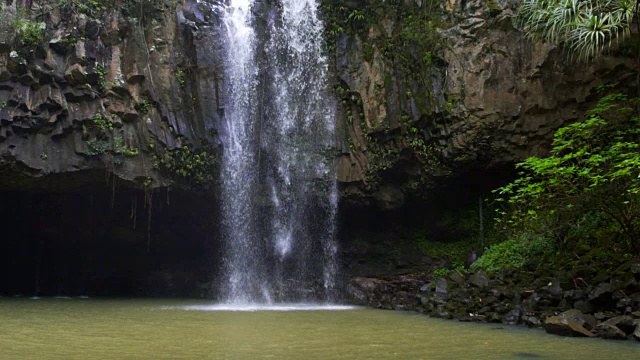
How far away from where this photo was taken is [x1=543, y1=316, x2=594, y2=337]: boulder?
263 inches

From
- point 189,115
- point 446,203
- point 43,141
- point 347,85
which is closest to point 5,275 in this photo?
point 43,141

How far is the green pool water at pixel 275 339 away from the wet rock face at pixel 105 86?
503 centimetres

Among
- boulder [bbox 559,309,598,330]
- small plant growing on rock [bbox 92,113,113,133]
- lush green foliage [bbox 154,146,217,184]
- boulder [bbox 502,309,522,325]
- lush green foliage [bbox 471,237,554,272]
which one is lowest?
boulder [bbox 502,309,522,325]

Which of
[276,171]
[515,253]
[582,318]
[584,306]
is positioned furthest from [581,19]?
[276,171]

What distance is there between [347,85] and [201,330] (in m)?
9.20

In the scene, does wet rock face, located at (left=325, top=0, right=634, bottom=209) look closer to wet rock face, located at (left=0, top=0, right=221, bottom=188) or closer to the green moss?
the green moss

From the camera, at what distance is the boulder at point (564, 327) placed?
6668mm

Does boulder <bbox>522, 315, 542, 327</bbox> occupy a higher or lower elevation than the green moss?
lower

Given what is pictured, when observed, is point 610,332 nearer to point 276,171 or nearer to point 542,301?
point 542,301

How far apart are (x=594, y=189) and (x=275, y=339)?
19.0 ft

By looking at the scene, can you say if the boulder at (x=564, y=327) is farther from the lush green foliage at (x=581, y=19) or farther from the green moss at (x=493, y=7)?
the green moss at (x=493, y=7)

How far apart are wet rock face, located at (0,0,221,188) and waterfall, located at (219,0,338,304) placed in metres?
0.81

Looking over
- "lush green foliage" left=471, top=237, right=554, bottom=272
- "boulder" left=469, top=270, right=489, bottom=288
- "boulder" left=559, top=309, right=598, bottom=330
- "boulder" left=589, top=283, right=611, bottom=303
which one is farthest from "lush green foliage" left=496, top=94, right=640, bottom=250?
"boulder" left=559, top=309, right=598, bottom=330

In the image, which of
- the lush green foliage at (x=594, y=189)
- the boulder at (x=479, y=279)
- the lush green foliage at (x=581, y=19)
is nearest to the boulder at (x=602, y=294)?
the lush green foliage at (x=594, y=189)
